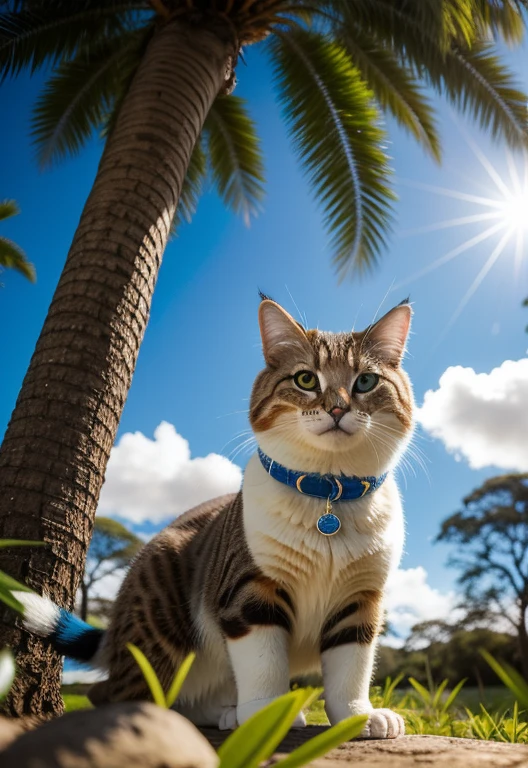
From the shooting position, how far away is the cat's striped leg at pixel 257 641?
2303 mm

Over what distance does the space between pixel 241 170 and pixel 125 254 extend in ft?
18.6

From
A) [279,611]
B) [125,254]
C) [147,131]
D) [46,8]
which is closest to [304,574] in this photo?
[279,611]

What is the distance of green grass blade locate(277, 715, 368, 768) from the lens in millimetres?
1273

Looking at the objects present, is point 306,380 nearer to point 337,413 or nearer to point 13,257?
point 337,413

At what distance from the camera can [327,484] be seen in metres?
2.53

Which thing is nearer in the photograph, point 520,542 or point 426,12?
point 426,12

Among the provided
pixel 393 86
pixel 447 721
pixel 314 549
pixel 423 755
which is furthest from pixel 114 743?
pixel 393 86

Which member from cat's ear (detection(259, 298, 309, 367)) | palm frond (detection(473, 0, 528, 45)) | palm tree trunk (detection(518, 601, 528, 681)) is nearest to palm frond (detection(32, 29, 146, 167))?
palm frond (detection(473, 0, 528, 45))

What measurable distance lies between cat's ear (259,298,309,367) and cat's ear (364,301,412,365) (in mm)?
316

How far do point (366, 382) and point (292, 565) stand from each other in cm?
82

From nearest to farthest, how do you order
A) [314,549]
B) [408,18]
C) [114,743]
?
[114,743] → [314,549] → [408,18]

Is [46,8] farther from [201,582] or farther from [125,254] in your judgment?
[201,582]

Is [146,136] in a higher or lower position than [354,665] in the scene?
higher

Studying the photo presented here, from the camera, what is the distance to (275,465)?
262 cm
